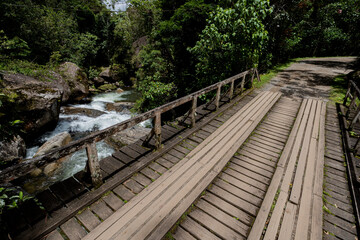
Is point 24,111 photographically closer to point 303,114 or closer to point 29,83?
point 29,83

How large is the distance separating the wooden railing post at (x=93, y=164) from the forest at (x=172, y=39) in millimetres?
1017

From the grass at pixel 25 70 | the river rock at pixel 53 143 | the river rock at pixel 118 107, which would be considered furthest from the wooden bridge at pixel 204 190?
the river rock at pixel 118 107

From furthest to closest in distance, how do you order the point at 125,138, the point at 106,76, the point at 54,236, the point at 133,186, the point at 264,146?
the point at 106,76
the point at 125,138
the point at 264,146
the point at 133,186
the point at 54,236

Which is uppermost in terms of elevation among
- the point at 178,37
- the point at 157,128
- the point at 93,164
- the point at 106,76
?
the point at 178,37

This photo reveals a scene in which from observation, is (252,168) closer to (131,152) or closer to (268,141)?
(268,141)

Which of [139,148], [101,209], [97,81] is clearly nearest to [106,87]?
[97,81]

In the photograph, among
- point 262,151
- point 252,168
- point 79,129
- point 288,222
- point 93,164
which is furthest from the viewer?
point 79,129

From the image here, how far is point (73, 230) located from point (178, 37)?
11.8 m

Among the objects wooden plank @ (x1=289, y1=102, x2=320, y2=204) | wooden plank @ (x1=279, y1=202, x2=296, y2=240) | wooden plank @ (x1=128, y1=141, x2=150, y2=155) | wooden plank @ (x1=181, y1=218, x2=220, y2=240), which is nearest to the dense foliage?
wooden plank @ (x1=289, y1=102, x2=320, y2=204)

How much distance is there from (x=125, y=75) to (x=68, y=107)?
1324 centimetres

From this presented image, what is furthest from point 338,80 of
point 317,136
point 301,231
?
point 301,231

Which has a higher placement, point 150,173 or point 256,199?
point 150,173

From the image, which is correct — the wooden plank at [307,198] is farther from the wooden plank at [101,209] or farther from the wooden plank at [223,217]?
the wooden plank at [101,209]

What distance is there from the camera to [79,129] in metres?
11.3
